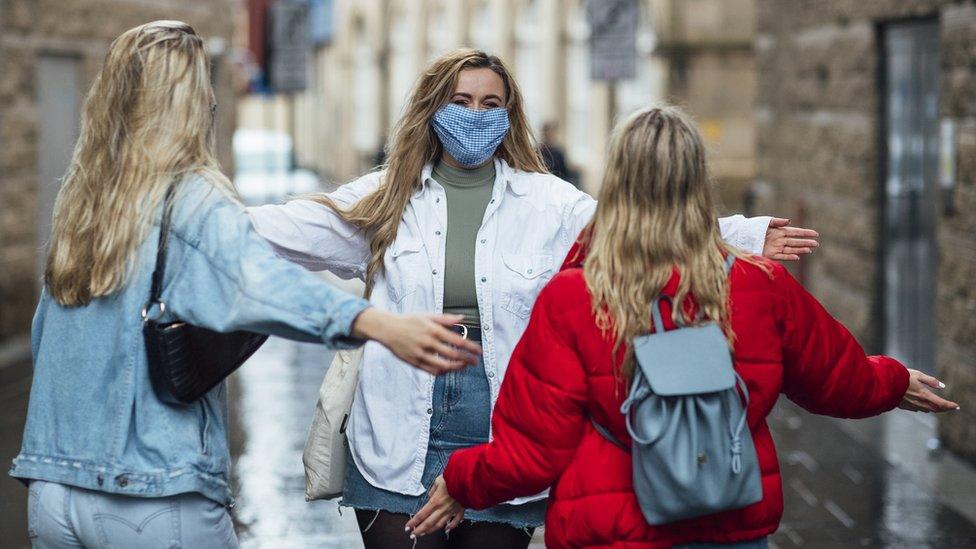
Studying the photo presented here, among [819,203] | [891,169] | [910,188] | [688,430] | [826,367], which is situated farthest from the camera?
[819,203]

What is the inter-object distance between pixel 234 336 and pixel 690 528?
3.35 ft

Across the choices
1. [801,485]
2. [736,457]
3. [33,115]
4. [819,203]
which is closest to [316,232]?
[736,457]

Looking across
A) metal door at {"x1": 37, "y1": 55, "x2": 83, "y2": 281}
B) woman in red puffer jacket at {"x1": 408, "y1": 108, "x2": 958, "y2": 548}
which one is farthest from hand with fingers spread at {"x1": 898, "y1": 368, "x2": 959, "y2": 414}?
metal door at {"x1": 37, "y1": 55, "x2": 83, "y2": 281}

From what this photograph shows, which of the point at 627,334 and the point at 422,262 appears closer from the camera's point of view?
the point at 627,334

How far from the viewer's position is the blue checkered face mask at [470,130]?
4.18 metres

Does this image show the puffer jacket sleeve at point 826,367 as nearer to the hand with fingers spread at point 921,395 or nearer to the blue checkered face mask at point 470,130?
the hand with fingers spread at point 921,395

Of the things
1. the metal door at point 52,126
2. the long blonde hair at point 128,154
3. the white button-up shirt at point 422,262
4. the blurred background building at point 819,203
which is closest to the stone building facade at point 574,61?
the blurred background building at point 819,203

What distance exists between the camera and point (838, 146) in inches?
467

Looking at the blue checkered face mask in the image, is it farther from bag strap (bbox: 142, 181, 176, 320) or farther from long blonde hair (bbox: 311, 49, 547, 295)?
bag strap (bbox: 142, 181, 176, 320)

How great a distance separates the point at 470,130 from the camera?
4.18 meters

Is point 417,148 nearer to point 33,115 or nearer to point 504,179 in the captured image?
point 504,179

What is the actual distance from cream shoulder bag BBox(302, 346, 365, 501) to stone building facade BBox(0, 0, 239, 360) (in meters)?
7.78

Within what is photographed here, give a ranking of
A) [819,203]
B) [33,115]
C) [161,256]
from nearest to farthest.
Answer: [161,256], [819,203], [33,115]

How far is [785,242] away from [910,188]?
22.4 feet
